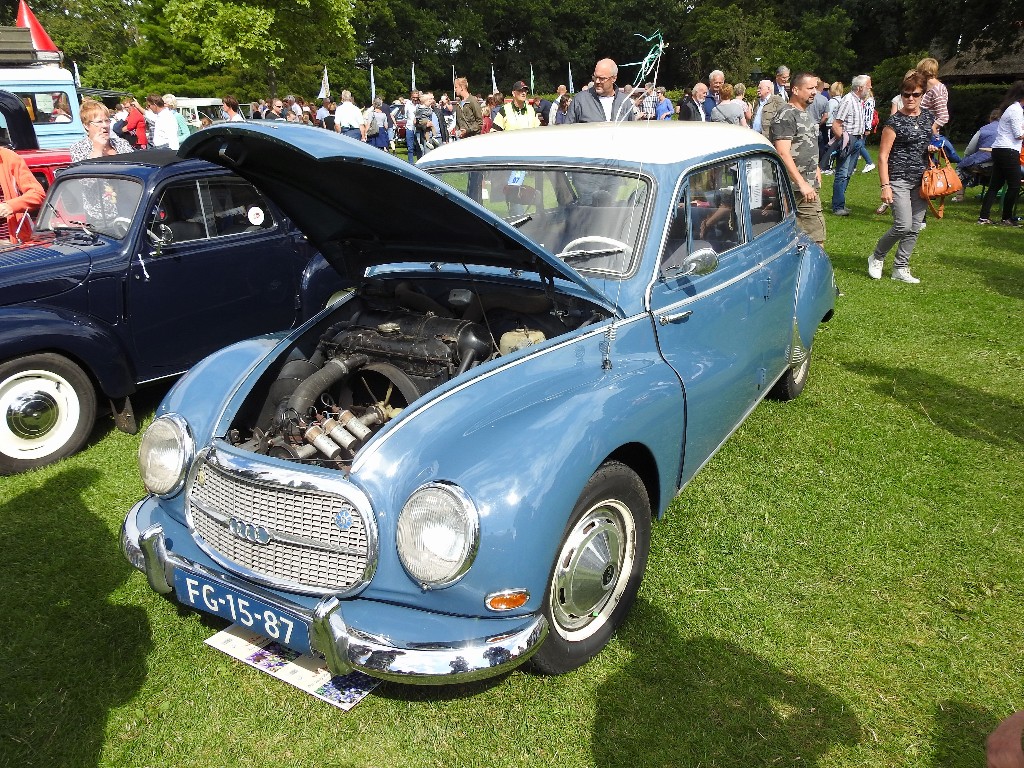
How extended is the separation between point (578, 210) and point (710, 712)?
7.17ft

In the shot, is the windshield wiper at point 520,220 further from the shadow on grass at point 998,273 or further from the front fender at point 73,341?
the shadow on grass at point 998,273

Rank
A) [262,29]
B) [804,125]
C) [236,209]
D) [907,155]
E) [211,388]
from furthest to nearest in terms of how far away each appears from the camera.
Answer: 1. [262,29]
2. [907,155]
3. [804,125]
4. [236,209]
5. [211,388]

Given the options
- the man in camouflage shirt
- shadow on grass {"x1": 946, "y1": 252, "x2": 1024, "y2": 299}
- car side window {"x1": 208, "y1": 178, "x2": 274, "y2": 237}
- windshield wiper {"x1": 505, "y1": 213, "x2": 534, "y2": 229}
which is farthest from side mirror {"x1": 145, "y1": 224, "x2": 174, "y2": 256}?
shadow on grass {"x1": 946, "y1": 252, "x2": 1024, "y2": 299}

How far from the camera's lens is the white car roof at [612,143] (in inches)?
138

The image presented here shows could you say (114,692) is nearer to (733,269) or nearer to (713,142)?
(733,269)

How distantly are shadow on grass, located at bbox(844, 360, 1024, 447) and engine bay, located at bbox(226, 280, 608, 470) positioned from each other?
3.07 m

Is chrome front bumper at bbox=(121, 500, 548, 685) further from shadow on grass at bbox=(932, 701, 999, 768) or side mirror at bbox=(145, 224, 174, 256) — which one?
side mirror at bbox=(145, 224, 174, 256)

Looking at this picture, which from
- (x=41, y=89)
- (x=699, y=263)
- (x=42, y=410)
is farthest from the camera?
(x=41, y=89)

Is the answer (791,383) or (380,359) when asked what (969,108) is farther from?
(380,359)

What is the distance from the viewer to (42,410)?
181 inches

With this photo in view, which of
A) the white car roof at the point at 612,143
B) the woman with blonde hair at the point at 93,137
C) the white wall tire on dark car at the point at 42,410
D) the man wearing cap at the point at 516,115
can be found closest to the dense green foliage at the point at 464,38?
the man wearing cap at the point at 516,115

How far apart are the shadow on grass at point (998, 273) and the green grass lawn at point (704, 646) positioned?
12.5 feet

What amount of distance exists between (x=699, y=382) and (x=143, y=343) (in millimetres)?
3820

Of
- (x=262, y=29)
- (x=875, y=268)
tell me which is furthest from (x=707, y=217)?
(x=262, y=29)
